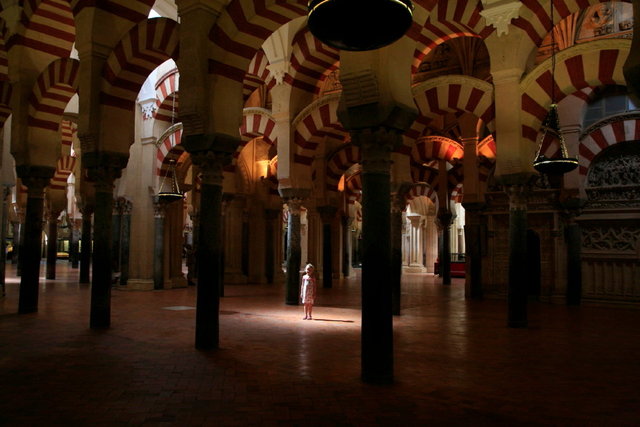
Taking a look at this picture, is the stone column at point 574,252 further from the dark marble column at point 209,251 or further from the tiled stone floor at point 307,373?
the dark marble column at point 209,251

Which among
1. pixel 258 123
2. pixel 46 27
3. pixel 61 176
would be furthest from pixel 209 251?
pixel 61 176

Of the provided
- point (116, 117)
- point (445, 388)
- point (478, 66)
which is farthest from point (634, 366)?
point (478, 66)

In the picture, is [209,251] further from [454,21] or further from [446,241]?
[446,241]

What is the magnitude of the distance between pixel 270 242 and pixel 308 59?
665 centimetres

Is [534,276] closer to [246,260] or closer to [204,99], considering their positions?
[246,260]

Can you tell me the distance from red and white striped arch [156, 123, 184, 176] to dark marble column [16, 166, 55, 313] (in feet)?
14.2

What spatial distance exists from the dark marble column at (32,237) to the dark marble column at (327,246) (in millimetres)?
6892

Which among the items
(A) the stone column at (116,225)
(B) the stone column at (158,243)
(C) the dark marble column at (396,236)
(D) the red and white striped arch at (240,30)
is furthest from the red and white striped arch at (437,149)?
(D) the red and white striped arch at (240,30)

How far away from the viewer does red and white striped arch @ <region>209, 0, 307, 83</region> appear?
5.54m

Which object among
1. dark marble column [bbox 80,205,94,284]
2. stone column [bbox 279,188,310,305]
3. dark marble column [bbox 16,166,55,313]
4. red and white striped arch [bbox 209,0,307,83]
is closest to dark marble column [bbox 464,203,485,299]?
stone column [bbox 279,188,310,305]

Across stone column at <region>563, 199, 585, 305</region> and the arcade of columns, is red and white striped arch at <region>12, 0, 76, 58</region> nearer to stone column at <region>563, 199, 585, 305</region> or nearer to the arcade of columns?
the arcade of columns

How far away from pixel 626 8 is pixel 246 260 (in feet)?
36.9

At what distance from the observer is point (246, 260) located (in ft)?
49.0

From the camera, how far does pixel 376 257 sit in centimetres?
401
